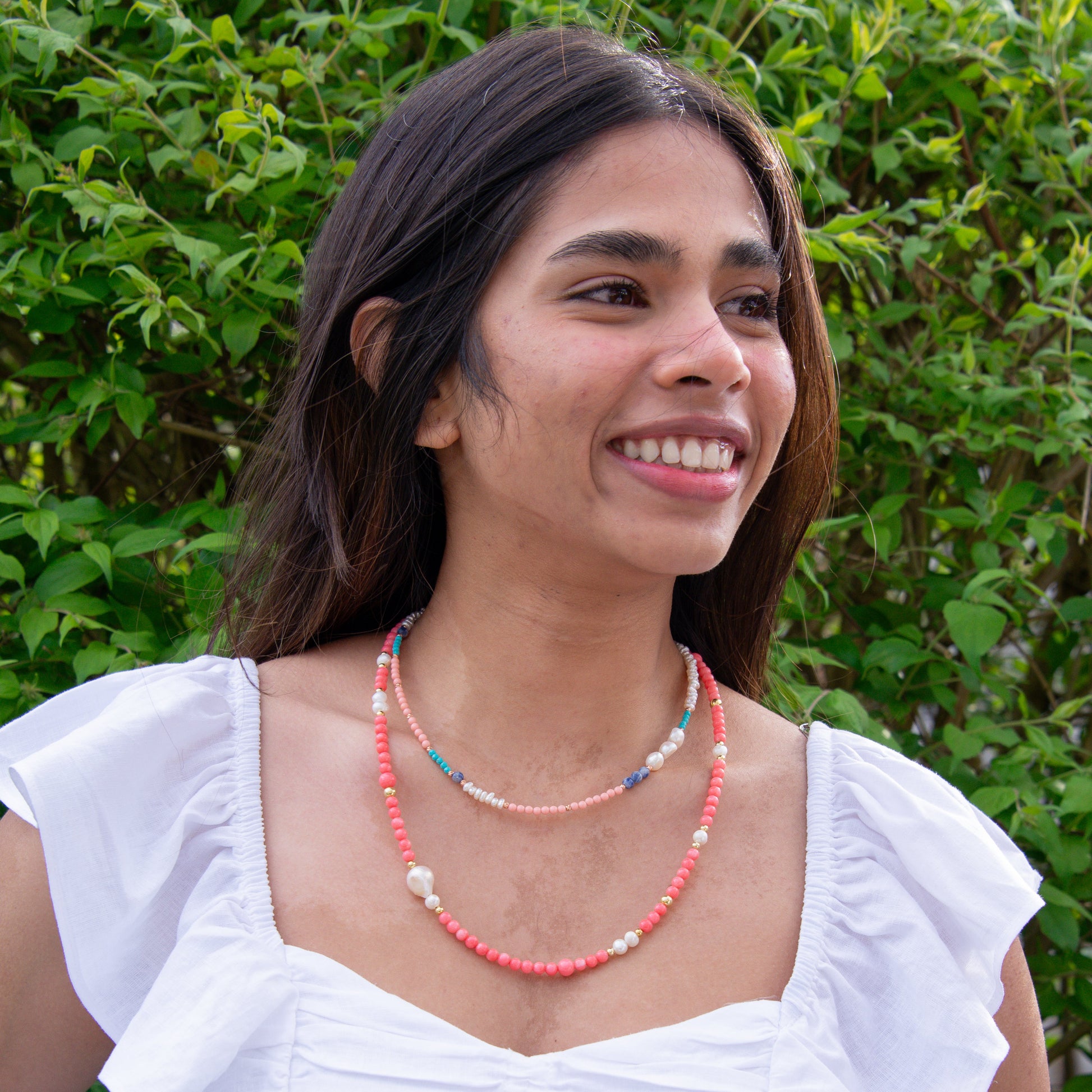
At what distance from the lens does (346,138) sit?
6.82 ft

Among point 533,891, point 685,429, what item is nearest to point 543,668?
point 533,891

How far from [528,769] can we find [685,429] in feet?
1.80

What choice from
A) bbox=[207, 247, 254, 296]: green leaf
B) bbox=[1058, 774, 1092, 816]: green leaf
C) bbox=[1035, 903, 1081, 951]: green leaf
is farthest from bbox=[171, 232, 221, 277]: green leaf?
bbox=[1035, 903, 1081, 951]: green leaf

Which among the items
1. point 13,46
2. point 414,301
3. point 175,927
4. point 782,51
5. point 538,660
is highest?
point 782,51

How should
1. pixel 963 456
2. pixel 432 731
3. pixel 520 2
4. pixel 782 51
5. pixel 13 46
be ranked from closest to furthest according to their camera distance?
pixel 432 731 → pixel 13 46 → pixel 520 2 → pixel 782 51 → pixel 963 456

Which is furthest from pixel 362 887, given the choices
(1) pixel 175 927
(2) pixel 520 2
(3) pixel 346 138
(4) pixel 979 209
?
(4) pixel 979 209

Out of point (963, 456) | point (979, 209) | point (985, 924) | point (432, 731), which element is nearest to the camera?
point (985, 924)

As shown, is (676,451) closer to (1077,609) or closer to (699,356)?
(699,356)

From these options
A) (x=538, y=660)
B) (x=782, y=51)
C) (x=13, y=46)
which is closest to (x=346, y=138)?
(x=13, y=46)

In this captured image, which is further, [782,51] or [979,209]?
[979,209]

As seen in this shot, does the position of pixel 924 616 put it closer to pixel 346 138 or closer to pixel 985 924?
pixel 985 924

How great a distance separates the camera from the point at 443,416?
5.33 ft

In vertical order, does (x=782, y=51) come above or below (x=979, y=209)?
above

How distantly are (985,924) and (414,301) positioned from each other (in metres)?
1.11
